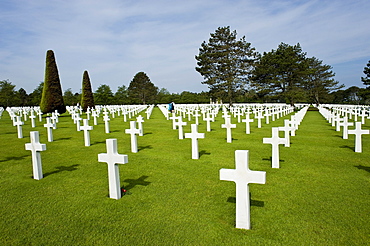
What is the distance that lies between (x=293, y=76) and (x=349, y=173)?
115ft

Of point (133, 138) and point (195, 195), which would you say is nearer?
point (195, 195)

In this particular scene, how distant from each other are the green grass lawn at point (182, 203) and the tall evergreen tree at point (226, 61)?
34.3m

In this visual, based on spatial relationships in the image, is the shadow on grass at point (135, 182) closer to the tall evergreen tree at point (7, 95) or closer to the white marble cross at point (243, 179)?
the white marble cross at point (243, 179)

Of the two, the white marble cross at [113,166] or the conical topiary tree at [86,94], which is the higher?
the conical topiary tree at [86,94]

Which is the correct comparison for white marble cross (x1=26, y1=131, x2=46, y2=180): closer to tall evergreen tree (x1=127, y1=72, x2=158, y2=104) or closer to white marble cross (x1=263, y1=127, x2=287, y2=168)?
white marble cross (x1=263, y1=127, x2=287, y2=168)

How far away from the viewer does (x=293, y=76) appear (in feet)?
122

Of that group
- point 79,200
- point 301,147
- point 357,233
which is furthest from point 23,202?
point 301,147

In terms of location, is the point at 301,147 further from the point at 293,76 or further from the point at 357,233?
the point at 293,76

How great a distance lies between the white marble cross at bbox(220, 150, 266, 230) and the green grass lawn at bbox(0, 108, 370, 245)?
14 cm

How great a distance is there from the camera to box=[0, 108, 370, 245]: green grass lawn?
2.97 m

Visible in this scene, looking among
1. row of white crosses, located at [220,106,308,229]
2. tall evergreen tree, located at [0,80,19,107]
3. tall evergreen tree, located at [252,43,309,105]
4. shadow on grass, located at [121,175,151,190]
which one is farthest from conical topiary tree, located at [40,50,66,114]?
tall evergreen tree, located at [0,80,19,107]

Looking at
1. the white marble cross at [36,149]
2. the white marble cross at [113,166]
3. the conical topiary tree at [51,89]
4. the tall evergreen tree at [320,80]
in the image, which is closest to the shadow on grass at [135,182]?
the white marble cross at [113,166]

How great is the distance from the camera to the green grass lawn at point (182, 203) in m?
2.97

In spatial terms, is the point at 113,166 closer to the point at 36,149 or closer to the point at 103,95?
the point at 36,149
